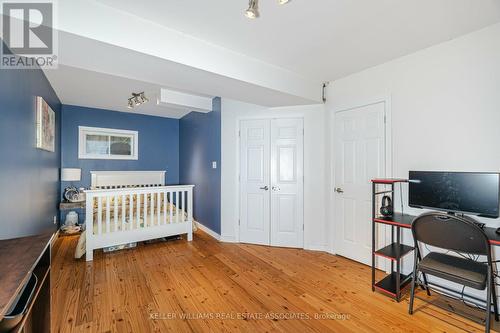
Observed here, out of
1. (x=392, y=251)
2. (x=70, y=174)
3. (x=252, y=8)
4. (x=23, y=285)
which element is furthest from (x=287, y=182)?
(x=70, y=174)

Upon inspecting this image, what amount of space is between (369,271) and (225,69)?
9.49 feet

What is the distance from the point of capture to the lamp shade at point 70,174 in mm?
4148

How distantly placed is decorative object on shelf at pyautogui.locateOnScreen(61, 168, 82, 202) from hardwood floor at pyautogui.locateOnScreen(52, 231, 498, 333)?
1.48m

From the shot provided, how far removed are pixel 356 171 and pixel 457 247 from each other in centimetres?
139

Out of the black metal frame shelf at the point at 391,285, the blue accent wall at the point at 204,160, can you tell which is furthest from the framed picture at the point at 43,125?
the black metal frame shelf at the point at 391,285

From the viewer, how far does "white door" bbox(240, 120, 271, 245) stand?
142 inches

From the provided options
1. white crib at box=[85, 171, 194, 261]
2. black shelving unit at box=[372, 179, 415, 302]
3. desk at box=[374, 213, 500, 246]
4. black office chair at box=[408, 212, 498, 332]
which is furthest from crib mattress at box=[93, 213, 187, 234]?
black office chair at box=[408, 212, 498, 332]

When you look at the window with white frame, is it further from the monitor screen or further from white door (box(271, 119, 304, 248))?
the monitor screen

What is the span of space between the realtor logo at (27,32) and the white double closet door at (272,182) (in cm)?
251

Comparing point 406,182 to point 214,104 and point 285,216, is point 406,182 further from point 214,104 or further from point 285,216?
point 214,104

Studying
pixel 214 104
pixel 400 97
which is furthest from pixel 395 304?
pixel 214 104

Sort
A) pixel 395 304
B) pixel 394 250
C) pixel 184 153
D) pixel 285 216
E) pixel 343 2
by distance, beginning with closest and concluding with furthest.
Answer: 1. pixel 343 2
2. pixel 395 304
3. pixel 394 250
4. pixel 285 216
5. pixel 184 153

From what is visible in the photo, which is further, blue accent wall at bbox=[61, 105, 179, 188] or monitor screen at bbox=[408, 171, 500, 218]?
blue accent wall at bbox=[61, 105, 179, 188]

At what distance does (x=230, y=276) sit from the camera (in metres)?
2.60
